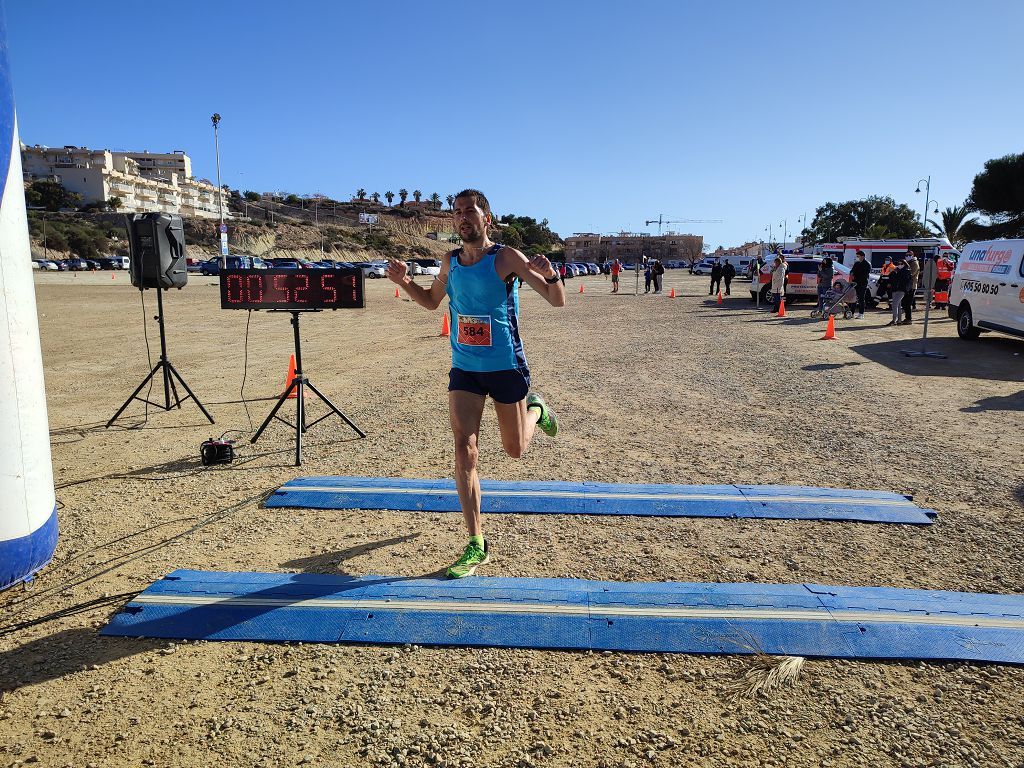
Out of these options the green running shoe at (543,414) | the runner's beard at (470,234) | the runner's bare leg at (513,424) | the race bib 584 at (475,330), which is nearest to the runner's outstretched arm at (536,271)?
the runner's beard at (470,234)

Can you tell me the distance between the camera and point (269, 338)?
1673 centimetres

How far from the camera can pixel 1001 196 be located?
56.4m

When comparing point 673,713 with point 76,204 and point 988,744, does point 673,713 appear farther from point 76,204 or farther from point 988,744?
point 76,204

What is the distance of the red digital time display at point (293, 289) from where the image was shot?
264 inches

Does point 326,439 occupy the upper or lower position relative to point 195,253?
lower

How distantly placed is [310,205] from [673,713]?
18405 cm

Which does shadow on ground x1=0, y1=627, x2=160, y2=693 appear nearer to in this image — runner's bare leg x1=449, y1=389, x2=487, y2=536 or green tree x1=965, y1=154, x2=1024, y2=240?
runner's bare leg x1=449, y1=389, x2=487, y2=536

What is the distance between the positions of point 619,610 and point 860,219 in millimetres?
123695

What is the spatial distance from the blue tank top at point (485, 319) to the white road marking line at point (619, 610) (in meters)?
1.35

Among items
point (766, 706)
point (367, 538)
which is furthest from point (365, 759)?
point (367, 538)

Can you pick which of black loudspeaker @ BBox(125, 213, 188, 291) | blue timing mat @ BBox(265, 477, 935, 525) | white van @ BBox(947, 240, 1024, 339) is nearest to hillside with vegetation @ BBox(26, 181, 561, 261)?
white van @ BBox(947, 240, 1024, 339)

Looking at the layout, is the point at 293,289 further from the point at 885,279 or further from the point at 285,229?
the point at 285,229

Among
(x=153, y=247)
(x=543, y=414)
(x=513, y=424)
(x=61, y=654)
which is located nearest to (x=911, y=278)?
(x=543, y=414)

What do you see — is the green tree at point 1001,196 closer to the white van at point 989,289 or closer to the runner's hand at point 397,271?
the white van at point 989,289
